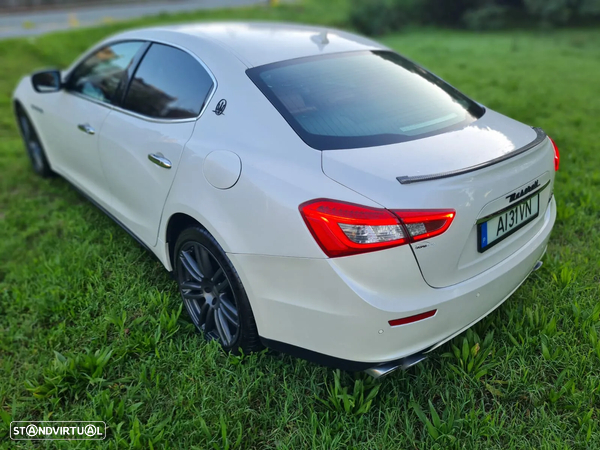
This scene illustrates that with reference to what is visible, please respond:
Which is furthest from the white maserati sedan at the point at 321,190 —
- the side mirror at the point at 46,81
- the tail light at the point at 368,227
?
the side mirror at the point at 46,81

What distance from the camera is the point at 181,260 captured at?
2.65 metres

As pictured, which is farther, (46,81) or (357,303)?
(46,81)

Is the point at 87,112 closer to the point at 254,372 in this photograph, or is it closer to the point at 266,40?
the point at 266,40

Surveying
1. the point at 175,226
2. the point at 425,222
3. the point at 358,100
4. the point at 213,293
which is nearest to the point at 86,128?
the point at 175,226

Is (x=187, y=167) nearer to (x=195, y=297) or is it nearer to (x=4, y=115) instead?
(x=195, y=297)

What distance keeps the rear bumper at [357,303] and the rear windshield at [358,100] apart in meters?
0.57

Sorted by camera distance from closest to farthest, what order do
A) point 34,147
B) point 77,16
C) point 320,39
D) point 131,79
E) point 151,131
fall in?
point 151,131 → point 320,39 → point 131,79 → point 34,147 → point 77,16

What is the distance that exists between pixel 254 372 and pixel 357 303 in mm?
780

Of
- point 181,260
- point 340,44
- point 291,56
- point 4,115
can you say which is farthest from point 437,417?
point 4,115

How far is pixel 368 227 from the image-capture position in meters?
1.83

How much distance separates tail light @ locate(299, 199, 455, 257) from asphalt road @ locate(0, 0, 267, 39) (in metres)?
12.8

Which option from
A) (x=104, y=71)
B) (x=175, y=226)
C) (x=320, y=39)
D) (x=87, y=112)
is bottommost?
(x=175, y=226)

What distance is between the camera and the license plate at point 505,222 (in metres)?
2.01

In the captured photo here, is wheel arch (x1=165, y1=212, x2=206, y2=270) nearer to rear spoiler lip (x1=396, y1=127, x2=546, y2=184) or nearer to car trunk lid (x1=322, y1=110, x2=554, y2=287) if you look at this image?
car trunk lid (x1=322, y1=110, x2=554, y2=287)
